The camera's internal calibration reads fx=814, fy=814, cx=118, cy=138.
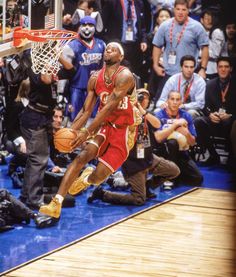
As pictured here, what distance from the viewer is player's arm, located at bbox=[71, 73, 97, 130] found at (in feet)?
23.2

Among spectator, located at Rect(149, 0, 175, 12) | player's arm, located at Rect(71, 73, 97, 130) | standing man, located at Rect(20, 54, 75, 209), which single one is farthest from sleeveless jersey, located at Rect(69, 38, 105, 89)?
spectator, located at Rect(149, 0, 175, 12)

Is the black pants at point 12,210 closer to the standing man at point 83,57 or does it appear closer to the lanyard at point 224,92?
the standing man at point 83,57

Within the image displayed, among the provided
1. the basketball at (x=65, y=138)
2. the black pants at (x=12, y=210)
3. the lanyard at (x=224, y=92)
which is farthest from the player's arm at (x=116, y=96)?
the lanyard at (x=224, y=92)

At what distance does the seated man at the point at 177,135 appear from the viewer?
28.6 feet

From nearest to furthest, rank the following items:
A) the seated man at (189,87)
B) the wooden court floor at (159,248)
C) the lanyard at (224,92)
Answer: the wooden court floor at (159,248) < the seated man at (189,87) < the lanyard at (224,92)

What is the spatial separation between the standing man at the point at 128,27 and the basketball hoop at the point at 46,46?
5.49ft

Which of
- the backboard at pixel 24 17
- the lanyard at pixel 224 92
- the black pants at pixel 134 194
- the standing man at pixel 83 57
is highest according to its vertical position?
the backboard at pixel 24 17

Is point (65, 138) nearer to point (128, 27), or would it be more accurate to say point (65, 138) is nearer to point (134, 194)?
point (134, 194)

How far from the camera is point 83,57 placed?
27.0 ft

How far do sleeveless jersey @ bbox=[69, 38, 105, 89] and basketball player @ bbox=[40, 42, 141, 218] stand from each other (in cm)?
94

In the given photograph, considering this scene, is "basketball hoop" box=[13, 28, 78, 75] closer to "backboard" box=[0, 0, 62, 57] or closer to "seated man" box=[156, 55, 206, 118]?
"backboard" box=[0, 0, 62, 57]

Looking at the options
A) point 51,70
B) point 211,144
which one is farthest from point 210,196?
point 51,70

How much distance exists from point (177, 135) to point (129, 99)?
161 centimetres

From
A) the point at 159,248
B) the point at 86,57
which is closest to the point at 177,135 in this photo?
the point at 86,57
